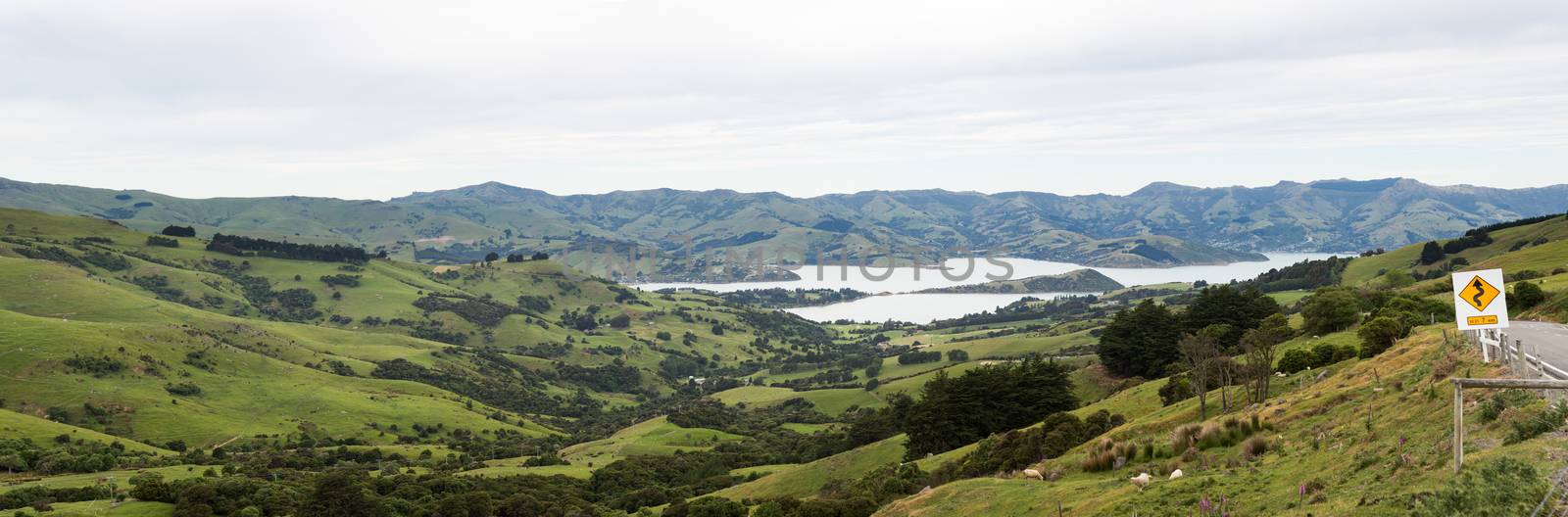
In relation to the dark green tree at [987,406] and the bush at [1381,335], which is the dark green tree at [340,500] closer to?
the dark green tree at [987,406]

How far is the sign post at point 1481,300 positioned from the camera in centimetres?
1862

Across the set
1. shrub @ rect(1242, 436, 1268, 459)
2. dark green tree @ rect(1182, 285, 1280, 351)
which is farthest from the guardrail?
dark green tree @ rect(1182, 285, 1280, 351)

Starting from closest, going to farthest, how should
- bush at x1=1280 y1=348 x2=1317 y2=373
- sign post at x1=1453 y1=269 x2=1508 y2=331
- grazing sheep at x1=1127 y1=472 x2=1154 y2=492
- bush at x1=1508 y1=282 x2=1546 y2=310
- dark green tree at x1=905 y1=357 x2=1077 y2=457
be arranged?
sign post at x1=1453 y1=269 x2=1508 y2=331 → grazing sheep at x1=1127 y1=472 x2=1154 y2=492 → bush at x1=1280 y1=348 x2=1317 y2=373 → bush at x1=1508 y1=282 x2=1546 y2=310 → dark green tree at x1=905 y1=357 x2=1077 y2=457

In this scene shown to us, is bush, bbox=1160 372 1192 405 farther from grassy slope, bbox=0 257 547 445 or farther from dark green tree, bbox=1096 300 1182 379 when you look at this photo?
grassy slope, bbox=0 257 547 445

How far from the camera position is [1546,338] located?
28984 mm

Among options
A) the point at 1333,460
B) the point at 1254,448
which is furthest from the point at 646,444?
the point at 1333,460

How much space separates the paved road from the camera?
2397 centimetres

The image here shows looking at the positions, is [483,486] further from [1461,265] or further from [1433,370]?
[1461,265]

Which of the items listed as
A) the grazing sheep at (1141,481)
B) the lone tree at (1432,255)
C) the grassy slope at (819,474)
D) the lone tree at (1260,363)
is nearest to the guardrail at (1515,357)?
the grazing sheep at (1141,481)

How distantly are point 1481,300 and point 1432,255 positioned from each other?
181 metres

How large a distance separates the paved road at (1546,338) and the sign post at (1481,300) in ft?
13.9

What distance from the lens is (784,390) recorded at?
180000mm

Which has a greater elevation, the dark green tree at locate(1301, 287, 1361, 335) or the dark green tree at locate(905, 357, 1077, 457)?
the dark green tree at locate(1301, 287, 1361, 335)

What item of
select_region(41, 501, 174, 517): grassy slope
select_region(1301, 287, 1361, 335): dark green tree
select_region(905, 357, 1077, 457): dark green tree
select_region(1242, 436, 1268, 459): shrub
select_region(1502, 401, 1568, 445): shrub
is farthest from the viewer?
select_region(905, 357, 1077, 457): dark green tree
